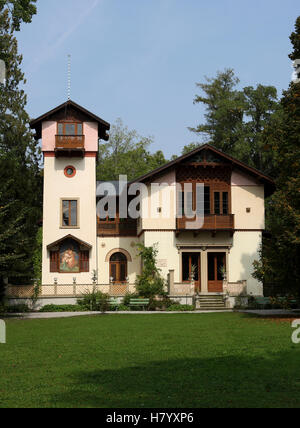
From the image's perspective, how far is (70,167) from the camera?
3472cm

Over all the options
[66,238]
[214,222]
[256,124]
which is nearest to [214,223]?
[214,222]

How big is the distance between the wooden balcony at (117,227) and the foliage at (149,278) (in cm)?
287

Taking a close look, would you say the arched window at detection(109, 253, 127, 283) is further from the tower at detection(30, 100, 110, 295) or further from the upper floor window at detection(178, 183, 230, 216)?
the upper floor window at detection(178, 183, 230, 216)

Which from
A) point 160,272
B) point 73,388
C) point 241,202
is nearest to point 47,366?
point 73,388

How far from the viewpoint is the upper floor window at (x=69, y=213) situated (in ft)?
113

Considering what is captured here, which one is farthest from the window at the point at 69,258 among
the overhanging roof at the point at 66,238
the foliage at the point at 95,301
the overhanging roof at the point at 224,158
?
the overhanging roof at the point at 224,158

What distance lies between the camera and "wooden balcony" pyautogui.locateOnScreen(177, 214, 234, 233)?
32.2 metres

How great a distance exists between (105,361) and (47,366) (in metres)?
1.25

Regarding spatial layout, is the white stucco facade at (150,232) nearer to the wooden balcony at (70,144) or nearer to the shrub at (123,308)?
the wooden balcony at (70,144)

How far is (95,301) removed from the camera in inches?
1196

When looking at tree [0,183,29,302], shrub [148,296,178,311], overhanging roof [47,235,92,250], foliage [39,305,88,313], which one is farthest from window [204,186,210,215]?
tree [0,183,29,302]

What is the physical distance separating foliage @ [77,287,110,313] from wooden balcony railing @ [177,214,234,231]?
19.2ft
